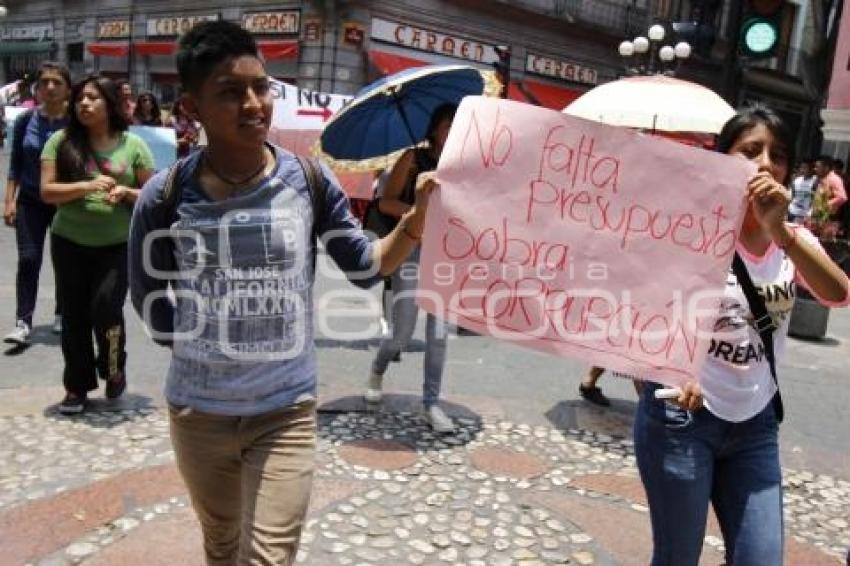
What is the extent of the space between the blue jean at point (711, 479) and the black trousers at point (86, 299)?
2.90 metres

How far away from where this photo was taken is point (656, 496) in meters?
2.23

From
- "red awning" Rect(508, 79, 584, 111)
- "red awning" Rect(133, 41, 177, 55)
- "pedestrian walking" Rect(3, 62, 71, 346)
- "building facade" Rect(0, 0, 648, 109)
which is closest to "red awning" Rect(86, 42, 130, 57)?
"building facade" Rect(0, 0, 648, 109)

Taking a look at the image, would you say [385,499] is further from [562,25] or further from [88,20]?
[88,20]

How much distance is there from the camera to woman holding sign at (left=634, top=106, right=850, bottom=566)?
2.13 metres

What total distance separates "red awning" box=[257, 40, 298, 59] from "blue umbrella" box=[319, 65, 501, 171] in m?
16.1

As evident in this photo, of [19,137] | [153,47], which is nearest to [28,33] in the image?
[153,47]

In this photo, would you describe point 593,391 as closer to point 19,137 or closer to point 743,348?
point 743,348

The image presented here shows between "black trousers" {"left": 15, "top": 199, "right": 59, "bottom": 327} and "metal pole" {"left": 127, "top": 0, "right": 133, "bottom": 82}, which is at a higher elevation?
"metal pole" {"left": 127, "top": 0, "right": 133, "bottom": 82}

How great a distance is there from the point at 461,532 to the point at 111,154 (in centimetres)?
252

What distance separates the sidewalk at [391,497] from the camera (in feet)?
10.1

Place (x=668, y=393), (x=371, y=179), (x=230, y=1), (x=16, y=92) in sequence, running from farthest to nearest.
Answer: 1. (x=230, y=1)
2. (x=16, y=92)
3. (x=371, y=179)
4. (x=668, y=393)

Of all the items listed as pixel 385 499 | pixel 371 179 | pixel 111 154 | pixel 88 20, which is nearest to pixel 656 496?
pixel 385 499

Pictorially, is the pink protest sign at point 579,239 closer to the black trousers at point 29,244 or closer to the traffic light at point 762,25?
the black trousers at point 29,244

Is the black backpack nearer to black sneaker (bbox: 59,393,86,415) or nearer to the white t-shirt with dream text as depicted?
the white t-shirt with dream text
